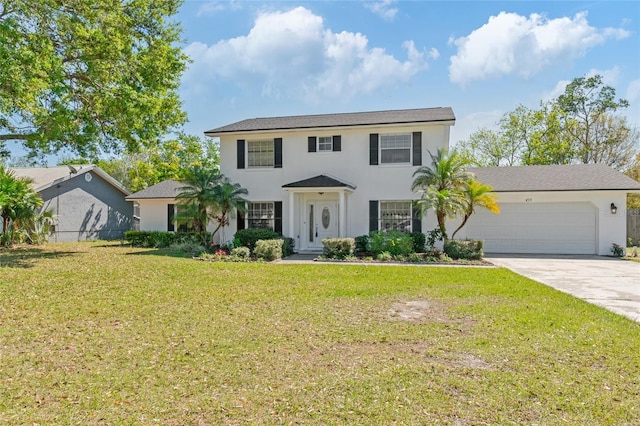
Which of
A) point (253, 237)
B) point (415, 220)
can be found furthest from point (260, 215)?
point (415, 220)

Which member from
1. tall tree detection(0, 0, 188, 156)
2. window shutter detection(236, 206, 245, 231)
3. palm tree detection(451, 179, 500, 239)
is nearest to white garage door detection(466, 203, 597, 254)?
palm tree detection(451, 179, 500, 239)

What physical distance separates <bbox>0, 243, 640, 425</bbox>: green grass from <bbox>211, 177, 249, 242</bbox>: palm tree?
7379 mm

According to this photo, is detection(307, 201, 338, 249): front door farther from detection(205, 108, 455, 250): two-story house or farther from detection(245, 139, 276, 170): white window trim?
detection(245, 139, 276, 170): white window trim

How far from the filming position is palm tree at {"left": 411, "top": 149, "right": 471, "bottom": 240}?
1403 cm

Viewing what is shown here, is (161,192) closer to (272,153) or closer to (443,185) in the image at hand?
(272,153)

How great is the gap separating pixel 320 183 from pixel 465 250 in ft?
20.2

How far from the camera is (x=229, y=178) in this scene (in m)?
17.8

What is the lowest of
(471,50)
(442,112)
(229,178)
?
(229,178)

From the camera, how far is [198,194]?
1619cm

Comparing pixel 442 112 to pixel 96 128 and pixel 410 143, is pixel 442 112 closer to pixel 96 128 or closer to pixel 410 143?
pixel 410 143

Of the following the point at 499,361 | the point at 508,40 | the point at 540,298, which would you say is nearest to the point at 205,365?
the point at 499,361

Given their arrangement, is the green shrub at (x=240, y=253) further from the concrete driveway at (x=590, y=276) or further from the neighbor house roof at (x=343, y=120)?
the concrete driveway at (x=590, y=276)

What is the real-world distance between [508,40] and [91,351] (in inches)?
646

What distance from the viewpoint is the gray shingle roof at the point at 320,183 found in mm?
15704
